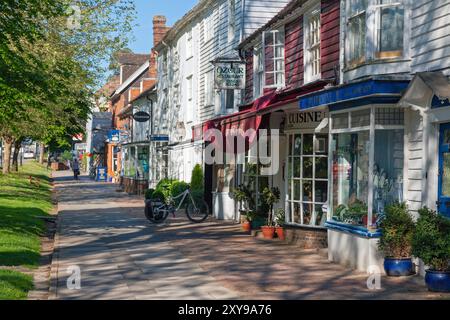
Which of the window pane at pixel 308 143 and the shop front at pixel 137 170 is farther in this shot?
the shop front at pixel 137 170

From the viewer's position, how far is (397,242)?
1284cm

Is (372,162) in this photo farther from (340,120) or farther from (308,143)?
(308,143)

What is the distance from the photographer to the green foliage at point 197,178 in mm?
30609

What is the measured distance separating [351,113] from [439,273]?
4367 millimetres

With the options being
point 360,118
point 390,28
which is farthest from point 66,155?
point 390,28

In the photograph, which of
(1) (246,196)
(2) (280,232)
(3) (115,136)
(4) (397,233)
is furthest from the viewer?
(3) (115,136)

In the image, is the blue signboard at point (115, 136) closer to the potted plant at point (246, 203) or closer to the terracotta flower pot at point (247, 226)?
the potted plant at point (246, 203)

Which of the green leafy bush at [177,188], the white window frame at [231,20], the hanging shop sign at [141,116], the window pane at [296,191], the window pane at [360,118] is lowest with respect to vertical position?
the green leafy bush at [177,188]

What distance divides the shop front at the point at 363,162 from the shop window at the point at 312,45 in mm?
2691

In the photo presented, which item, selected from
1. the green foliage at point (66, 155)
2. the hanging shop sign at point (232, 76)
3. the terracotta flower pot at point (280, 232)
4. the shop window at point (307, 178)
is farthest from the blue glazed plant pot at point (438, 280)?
the green foliage at point (66, 155)

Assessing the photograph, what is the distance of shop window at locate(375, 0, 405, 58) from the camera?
13.8m

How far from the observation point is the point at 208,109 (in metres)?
30.2

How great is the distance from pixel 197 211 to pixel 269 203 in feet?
18.2
